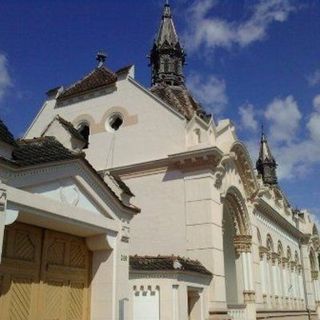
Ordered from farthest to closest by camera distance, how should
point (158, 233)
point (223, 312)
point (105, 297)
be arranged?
point (158, 233) → point (223, 312) → point (105, 297)

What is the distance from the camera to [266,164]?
52.7 meters

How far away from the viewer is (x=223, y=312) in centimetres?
1684

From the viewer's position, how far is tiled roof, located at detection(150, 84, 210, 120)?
23337 mm

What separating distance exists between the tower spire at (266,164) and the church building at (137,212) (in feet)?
56.1

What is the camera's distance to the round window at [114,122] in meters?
21.5

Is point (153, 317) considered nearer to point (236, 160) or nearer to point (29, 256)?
point (29, 256)

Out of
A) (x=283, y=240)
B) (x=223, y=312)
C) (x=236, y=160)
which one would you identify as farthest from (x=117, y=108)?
(x=283, y=240)

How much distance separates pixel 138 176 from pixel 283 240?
58.0ft

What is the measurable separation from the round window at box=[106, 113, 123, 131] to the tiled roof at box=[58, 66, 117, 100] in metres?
1.73

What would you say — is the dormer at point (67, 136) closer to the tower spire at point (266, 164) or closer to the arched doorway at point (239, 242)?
the arched doorway at point (239, 242)

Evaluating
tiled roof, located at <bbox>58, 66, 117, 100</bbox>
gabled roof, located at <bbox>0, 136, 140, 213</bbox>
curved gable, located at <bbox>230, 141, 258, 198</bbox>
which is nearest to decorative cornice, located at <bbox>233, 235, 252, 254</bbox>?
curved gable, located at <bbox>230, 141, 258, 198</bbox>

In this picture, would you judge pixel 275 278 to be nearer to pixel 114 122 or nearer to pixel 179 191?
pixel 179 191

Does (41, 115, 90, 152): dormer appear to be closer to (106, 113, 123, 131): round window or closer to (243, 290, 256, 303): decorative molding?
(106, 113, 123, 131): round window

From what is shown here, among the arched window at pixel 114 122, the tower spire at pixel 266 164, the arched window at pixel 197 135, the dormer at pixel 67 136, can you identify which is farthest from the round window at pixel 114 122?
the tower spire at pixel 266 164
